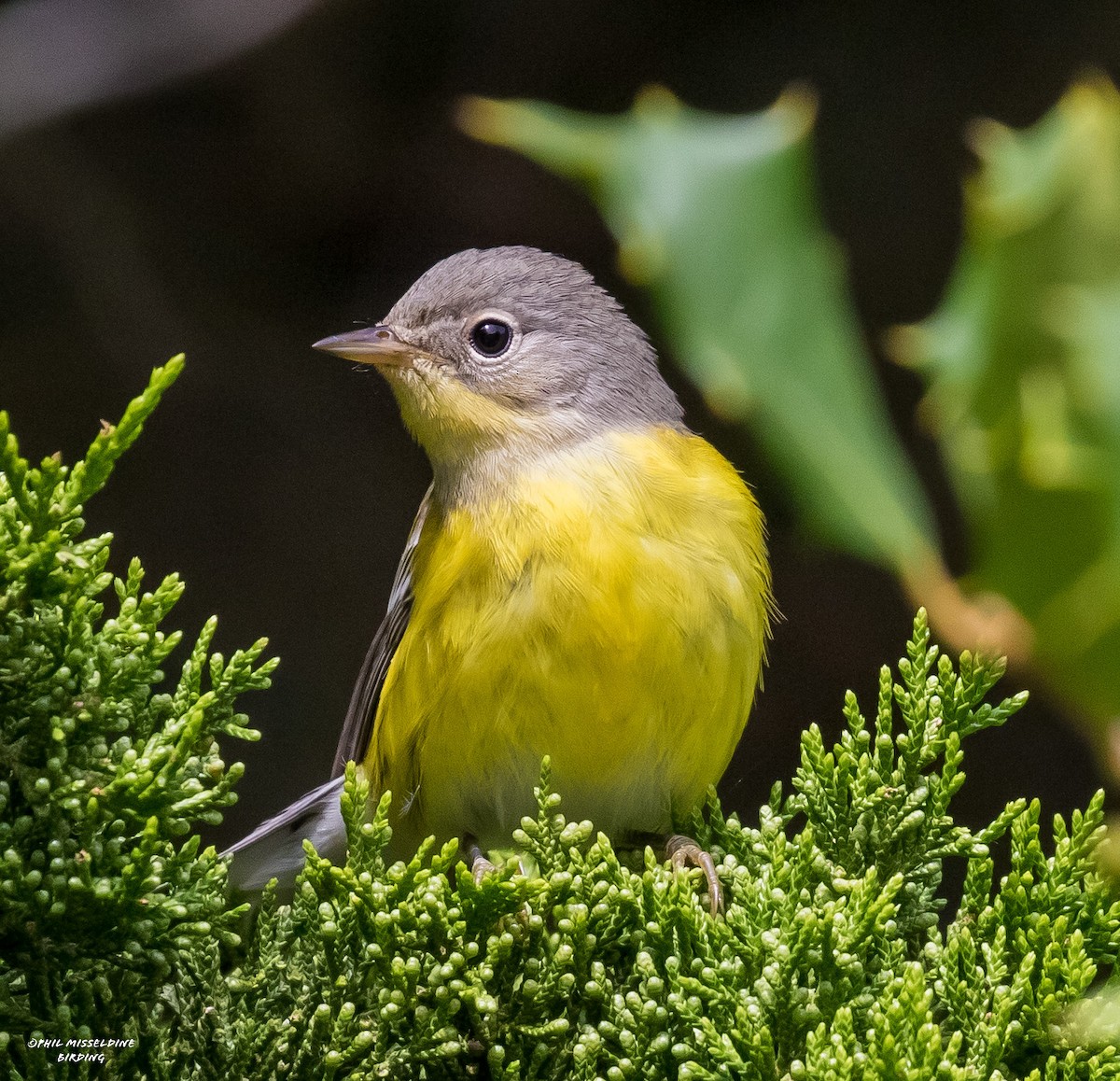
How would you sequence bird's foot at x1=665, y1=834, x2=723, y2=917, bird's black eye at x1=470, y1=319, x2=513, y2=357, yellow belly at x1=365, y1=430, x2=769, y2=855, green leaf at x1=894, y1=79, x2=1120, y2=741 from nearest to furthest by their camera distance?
green leaf at x1=894, y1=79, x2=1120, y2=741 < bird's foot at x1=665, y1=834, x2=723, y2=917 < yellow belly at x1=365, y1=430, x2=769, y2=855 < bird's black eye at x1=470, y1=319, x2=513, y2=357

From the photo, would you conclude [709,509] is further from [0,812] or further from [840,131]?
[840,131]

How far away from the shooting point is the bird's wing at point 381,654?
2840 millimetres

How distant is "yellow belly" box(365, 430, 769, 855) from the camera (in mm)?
2385

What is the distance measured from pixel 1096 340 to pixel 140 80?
4311 millimetres

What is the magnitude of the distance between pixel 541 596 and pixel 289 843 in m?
0.74

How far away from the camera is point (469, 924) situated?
1864 mm

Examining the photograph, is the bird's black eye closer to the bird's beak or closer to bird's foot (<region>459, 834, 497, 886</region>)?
the bird's beak

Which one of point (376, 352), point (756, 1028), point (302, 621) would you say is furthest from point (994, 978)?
point (302, 621)

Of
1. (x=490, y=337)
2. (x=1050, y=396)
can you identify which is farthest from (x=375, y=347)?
(x=1050, y=396)

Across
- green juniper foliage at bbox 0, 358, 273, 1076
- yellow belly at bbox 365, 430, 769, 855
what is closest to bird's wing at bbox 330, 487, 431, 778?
yellow belly at bbox 365, 430, 769, 855

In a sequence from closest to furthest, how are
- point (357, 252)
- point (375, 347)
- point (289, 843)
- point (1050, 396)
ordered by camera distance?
1. point (1050, 396)
2. point (289, 843)
3. point (375, 347)
4. point (357, 252)

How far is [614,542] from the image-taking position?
243 cm

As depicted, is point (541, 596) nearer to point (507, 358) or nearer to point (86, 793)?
point (507, 358)

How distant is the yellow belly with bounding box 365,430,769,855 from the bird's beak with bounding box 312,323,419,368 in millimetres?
358
